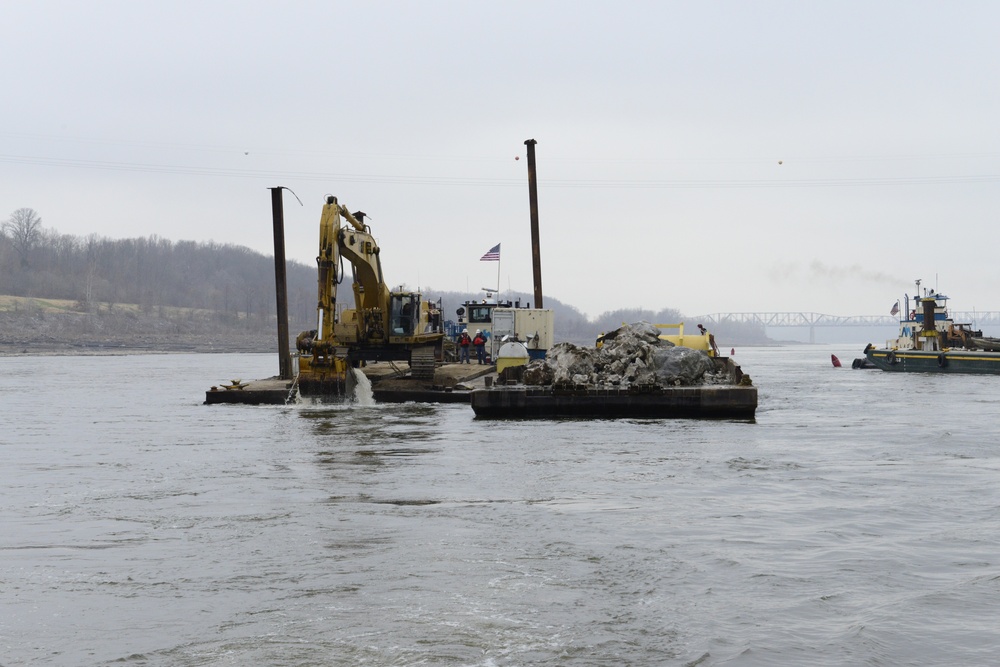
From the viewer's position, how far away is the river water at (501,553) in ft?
22.0

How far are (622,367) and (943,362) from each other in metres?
37.4

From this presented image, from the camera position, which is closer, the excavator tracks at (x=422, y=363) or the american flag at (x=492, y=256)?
the excavator tracks at (x=422, y=363)

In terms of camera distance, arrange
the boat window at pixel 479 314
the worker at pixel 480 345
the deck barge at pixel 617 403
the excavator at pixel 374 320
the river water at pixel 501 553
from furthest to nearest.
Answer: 1. the boat window at pixel 479 314
2. the worker at pixel 480 345
3. the excavator at pixel 374 320
4. the deck barge at pixel 617 403
5. the river water at pixel 501 553

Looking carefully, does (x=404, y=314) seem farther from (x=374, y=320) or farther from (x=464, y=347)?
(x=464, y=347)

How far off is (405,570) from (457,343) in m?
38.1

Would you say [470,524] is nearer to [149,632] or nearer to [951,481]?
[149,632]

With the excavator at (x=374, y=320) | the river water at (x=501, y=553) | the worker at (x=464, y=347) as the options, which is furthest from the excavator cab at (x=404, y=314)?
the river water at (x=501, y=553)

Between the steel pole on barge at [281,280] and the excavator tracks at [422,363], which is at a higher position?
the steel pole on barge at [281,280]

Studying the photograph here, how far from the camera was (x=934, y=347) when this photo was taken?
59906 millimetres

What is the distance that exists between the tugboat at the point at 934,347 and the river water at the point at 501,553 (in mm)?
39154

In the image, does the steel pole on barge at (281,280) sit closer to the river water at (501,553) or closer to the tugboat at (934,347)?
the river water at (501,553)

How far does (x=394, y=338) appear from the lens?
112 feet

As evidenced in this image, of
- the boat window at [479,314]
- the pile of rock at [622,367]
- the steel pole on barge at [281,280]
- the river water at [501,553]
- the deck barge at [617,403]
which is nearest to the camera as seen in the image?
the river water at [501,553]

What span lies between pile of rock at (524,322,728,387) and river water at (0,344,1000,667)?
6.10m
